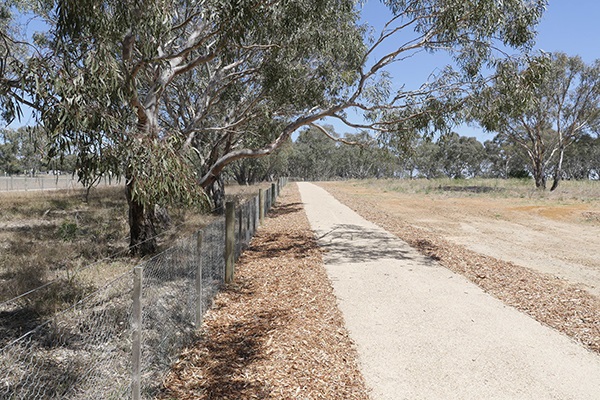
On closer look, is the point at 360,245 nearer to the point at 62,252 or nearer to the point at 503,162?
the point at 62,252

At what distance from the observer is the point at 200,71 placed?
16562mm

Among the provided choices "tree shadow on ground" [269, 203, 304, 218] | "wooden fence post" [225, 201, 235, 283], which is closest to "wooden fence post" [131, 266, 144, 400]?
"wooden fence post" [225, 201, 235, 283]

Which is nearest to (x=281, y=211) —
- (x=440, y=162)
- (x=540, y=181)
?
(x=540, y=181)

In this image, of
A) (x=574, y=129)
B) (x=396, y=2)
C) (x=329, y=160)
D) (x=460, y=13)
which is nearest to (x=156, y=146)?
(x=460, y=13)

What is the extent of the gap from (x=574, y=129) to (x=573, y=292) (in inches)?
1531

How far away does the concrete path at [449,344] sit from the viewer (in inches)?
157

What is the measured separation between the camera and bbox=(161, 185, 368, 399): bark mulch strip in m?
3.94

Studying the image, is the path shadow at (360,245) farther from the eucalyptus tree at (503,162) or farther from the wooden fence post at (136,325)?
the eucalyptus tree at (503,162)

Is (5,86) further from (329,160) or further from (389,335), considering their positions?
(329,160)

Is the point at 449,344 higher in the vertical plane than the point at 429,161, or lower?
lower

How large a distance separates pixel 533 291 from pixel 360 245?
4.99 m

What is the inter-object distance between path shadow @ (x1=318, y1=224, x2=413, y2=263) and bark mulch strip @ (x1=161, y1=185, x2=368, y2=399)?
199cm

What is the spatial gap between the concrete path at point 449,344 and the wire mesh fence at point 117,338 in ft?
6.78

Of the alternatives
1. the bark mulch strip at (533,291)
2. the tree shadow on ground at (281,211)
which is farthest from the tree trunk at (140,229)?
the tree shadow on ground at (281,211)
